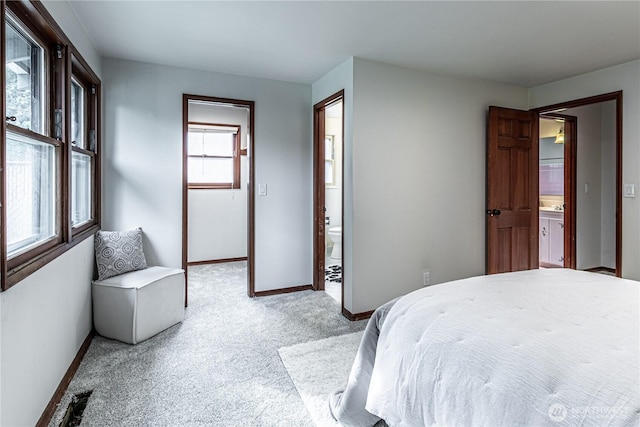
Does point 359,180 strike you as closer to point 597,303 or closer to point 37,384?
point 597,303

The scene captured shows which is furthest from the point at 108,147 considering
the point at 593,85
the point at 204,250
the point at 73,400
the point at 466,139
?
the point at 593,85

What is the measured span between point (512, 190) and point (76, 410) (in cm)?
416

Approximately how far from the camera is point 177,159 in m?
3.47

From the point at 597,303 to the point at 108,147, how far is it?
3603mm

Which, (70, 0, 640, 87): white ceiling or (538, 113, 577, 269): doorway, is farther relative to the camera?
(538, 113, 577, 269): doorway

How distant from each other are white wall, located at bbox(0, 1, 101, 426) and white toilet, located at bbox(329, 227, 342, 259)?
3.39m

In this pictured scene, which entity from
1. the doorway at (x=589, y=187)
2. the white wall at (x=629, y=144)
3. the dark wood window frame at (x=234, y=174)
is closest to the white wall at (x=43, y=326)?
the dark wood window frame at (x=234, y=174)

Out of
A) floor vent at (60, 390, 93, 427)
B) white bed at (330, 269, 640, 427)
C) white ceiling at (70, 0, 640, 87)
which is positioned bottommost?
floor vent at (60, 390, 93, 427)

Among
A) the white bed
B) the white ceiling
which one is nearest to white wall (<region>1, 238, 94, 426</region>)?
the white bed

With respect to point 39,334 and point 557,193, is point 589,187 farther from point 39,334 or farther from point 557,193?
point 39,334

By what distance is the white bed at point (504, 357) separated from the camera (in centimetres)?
95

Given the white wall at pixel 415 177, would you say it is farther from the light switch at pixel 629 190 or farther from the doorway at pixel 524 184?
the light switch at pixel 629 190

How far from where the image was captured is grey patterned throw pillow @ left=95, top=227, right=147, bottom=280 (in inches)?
114

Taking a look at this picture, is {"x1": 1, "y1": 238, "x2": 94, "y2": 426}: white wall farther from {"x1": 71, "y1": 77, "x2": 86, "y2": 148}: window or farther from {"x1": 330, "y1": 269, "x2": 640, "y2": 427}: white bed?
{"x1": 330, "y1": 269, "x2": 640, "y2": 427}: white bed
